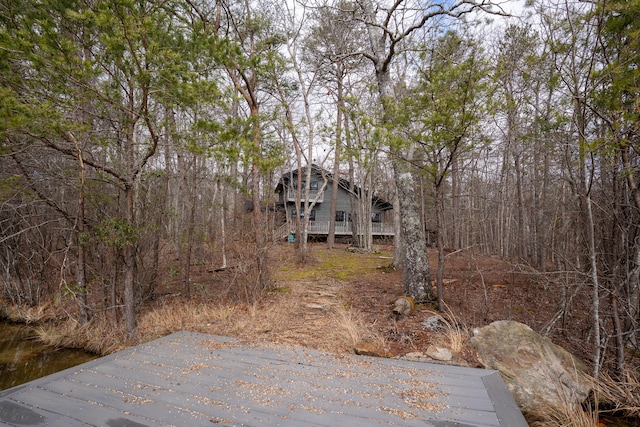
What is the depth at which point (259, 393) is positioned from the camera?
2594 millimetres

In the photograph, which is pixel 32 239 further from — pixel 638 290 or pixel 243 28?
pixel 638 290

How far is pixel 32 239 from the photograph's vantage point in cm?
699

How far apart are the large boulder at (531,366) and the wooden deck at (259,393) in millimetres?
659

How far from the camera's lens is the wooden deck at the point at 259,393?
7.29 ft

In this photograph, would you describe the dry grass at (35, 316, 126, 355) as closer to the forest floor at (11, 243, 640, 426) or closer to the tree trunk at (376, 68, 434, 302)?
the forest floor at (11, 243, 640, 426)

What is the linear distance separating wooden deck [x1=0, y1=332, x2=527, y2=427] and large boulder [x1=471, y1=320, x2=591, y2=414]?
2.16 ft

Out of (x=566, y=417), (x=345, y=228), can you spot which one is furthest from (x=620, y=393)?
(x=345, y=228)

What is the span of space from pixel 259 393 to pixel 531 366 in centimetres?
319

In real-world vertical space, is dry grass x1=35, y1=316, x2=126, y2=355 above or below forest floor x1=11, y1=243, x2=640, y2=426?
below

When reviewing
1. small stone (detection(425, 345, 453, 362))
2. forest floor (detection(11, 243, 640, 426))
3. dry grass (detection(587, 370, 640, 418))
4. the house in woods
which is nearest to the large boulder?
dry grass (detection(587, 370, 640, 418))

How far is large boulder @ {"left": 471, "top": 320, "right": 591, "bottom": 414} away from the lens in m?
3.30

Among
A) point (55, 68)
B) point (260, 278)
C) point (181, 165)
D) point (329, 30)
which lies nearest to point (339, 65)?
point (329, 30)

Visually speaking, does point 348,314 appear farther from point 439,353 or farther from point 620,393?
point 620,393

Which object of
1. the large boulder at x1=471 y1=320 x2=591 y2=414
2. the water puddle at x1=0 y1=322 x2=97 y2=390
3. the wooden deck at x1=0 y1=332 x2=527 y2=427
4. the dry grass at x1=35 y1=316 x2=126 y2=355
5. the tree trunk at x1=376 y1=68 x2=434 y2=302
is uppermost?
the tree trunk at x1=376 y1=68 x2=434 y2=302
